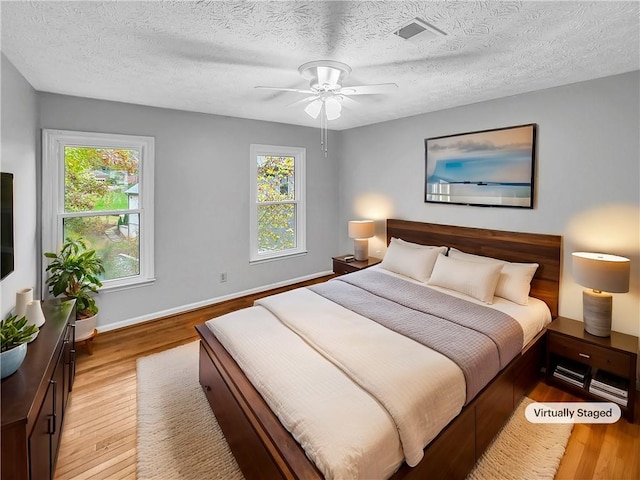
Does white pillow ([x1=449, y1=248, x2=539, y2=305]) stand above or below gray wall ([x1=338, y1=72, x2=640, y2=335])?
below

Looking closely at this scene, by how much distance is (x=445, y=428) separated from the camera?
68.6 inches

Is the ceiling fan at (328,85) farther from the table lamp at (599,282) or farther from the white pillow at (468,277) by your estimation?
the table lamp at (599,282)

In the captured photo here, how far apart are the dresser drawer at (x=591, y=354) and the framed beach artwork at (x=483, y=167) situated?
49.1 inches

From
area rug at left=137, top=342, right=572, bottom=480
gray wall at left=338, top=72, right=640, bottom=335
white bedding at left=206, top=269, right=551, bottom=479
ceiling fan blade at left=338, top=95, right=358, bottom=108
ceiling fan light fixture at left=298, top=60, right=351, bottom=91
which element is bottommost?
area rug at left=137, top=342, right=572, bottom=480

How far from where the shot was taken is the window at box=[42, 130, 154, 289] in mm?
3195

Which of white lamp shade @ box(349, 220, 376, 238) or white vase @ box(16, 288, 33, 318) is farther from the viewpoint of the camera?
white lamp shade @ box(349, 220, 376, 238)

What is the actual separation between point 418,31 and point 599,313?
2.45 meters

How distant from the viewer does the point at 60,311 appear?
248 centimetres

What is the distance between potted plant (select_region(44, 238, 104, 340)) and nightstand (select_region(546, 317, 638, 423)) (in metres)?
4.05

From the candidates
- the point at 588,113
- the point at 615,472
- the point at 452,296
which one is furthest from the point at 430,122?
the point at 615,472

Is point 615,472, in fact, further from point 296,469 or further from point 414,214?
point 414,214

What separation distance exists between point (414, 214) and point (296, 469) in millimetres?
3444

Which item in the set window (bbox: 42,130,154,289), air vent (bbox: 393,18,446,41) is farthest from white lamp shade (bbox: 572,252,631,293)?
window (bbox: 42,130,154,289)

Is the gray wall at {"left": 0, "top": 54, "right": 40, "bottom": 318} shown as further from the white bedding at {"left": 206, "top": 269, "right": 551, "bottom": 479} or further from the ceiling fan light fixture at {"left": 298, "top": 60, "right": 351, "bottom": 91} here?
the ceiling fan light fixture at {"left": 298, "top": 60, "right": 351, "bottom": 91}
